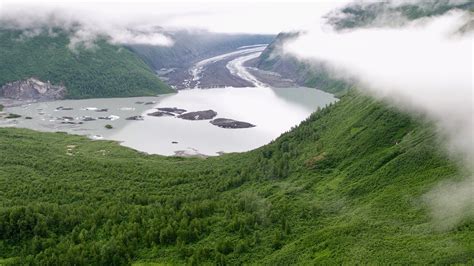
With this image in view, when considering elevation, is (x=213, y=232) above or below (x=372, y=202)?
below

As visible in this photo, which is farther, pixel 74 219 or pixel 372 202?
pixel 74 219

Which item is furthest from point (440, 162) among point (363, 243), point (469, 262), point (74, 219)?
point (74, 219)

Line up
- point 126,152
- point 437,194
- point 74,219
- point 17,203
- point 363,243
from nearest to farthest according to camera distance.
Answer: point 363,243, point 437,194, point 74,219, point 17,203, point 126,152

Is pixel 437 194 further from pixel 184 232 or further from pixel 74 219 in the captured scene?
pixel 74 219

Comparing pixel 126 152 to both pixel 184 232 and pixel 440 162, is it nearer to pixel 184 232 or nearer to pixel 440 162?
pixel 184 232

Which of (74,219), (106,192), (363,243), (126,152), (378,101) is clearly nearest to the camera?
(363,243)

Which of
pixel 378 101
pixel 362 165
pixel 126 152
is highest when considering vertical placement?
pixel 378 101
